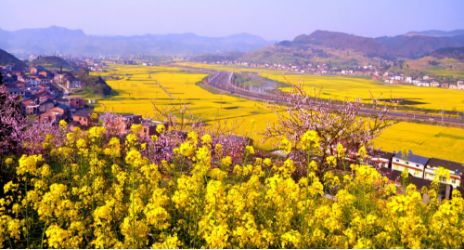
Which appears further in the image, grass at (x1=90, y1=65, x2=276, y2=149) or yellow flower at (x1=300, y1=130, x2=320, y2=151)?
grass at (x1=90, y1=65, x2=276, y2=149)

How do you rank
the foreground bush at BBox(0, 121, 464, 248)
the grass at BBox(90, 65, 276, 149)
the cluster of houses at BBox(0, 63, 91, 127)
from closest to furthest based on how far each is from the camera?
the foreground bush at BBox(0, 121, 464, 248), the cluster of houses at BBox(0, 63, 91, 127), the grass at BBox(90, 65, 276, 149)

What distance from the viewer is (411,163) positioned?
2566 centimetres

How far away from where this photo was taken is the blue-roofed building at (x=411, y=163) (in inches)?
987

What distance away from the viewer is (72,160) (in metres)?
6.22

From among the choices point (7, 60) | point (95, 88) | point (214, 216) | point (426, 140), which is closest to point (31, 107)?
point (95, 88)

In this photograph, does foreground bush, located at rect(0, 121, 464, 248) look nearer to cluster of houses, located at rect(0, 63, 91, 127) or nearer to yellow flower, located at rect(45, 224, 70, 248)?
yellow flower, located at rect(45, 224, 70, 248)

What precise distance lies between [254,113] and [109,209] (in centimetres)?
4514

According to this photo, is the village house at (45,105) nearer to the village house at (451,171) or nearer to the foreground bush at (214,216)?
the village house at (451,171)

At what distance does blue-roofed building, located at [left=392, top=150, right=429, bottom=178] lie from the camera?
2506 centimetres

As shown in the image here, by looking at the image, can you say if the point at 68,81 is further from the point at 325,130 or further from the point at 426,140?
the point at 325,130

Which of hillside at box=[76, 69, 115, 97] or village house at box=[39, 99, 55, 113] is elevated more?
hillside at box=[76, 69, 115, 97]

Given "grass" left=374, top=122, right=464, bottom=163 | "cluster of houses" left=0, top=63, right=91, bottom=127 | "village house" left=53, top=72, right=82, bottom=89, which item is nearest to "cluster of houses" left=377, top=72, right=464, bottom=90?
"grass" left=374, top=122, right=464, bottom=163

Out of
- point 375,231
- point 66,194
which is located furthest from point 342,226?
point 66,194

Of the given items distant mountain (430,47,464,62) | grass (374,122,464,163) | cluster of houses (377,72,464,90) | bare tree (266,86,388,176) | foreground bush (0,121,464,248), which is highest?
distant mountain (430,47,464,62)
